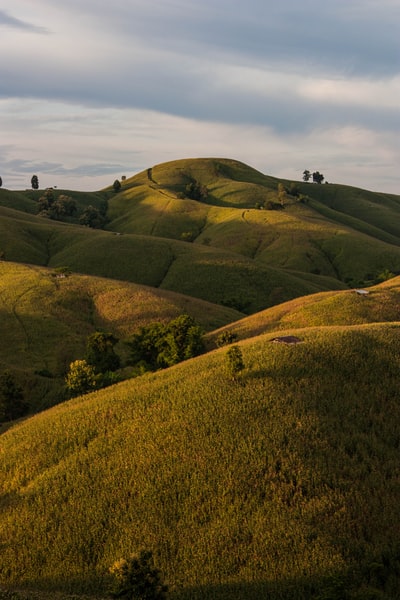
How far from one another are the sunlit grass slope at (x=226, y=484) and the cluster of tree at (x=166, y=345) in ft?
58.4

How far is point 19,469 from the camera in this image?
3638 cm

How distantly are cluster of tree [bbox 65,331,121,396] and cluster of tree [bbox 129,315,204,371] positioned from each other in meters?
Answer: 3.37

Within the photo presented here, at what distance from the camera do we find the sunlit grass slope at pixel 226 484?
2584 cm

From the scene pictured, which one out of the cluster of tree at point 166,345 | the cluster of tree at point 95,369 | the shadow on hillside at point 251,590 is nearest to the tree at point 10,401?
the cluster of tree at point 95,369

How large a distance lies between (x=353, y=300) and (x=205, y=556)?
64526 millimetres

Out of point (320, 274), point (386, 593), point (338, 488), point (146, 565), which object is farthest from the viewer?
point (320, 274)

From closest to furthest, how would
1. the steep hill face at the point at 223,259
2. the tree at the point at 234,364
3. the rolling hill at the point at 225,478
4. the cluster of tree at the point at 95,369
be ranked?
1. the rolling hill at the point at 225,478
2. the tree at the point at 234,364
3. the cluster of tree at the point at 95,369
4. the steep hill face at the point at 223,259

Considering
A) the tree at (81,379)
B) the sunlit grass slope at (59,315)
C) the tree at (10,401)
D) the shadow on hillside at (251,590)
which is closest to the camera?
the shadow on hillside at (251,590)

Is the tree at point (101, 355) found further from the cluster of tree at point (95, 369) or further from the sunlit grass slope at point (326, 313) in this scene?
the sunlit grass slope at point (326, 313)

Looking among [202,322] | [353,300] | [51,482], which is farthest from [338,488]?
[202,322]

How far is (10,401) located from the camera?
55.8 m

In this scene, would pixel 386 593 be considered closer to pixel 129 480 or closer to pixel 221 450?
pixel 221 450

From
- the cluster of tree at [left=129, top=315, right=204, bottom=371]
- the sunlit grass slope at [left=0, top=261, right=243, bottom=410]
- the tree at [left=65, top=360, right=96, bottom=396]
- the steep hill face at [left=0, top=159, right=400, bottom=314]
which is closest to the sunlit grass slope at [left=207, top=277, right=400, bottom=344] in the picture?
the cluster of tree at [left=129, top=315, right=204, bottom=371]

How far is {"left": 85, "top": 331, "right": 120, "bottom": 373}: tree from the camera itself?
214 feet
